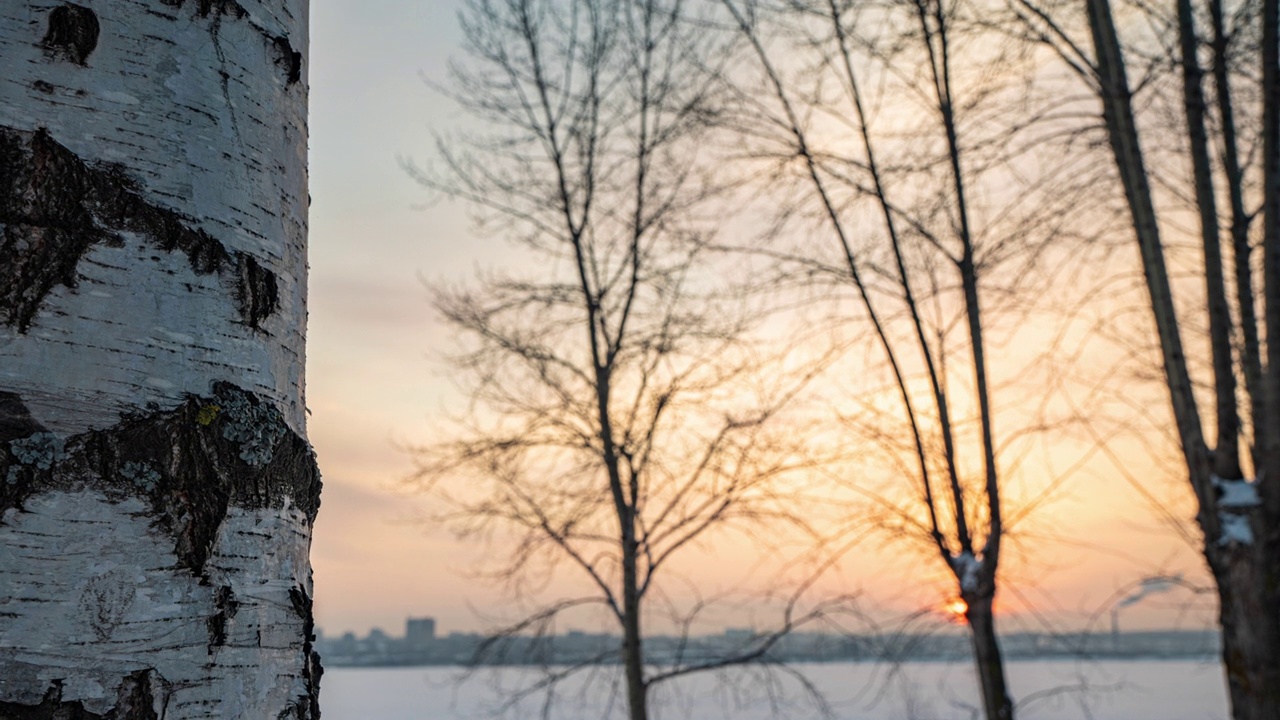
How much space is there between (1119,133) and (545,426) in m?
4.12

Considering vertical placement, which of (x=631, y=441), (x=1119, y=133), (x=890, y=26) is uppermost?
(x=890, y=26)

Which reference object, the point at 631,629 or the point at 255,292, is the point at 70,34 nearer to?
A: the point at 255,292

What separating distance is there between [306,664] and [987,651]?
5.20 meters

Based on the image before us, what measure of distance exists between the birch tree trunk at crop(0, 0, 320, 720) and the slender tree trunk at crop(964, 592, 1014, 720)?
507 cm

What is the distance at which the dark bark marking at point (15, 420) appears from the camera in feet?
2.16

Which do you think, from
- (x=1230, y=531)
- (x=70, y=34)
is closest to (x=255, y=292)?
(x=70, y=34)

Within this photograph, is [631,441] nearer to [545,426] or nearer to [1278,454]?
[545,426]

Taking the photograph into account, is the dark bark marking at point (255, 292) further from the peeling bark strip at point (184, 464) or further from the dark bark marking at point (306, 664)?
the dark bark marking at point (306, 664)

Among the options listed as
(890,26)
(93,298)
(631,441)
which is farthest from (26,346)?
(631,441)

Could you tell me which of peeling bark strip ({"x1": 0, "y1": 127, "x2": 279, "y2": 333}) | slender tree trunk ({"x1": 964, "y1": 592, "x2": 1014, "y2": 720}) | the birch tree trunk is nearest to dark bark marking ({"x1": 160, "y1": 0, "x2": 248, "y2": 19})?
the birch tree trunk

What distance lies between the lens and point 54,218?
0.70 m

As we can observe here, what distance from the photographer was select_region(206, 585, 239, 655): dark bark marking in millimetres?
733

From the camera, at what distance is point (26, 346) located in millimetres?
675

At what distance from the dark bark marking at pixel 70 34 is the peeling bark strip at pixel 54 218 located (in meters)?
0.07
